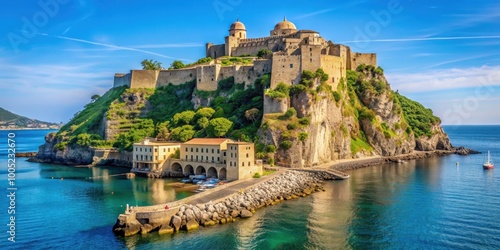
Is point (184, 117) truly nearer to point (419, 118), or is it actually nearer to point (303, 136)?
point (303, 136)

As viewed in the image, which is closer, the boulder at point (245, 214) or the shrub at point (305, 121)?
the boulder at point (245, 214)

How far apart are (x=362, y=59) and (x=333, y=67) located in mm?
14892

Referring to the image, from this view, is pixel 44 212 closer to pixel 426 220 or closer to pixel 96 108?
pixel 426 220

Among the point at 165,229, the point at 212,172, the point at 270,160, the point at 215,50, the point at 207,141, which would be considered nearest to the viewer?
the point at 165,229

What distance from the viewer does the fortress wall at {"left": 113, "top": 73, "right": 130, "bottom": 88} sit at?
8896cm

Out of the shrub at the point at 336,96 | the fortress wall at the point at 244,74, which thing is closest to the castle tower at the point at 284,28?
the fortress wall at the point at 244,74

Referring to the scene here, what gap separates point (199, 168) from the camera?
57.4 m

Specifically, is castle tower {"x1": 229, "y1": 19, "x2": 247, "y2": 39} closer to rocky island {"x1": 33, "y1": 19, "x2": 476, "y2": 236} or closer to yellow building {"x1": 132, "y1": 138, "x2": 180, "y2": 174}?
rocky island {"x1": 33, "y1": 19, "x2": 476, "y2": 236}

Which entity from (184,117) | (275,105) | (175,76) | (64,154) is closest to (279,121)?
(275,105)

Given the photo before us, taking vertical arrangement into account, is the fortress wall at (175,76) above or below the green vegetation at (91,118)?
above

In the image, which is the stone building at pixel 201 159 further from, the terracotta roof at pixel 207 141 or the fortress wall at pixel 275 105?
the fortress wall at pixel 275 105

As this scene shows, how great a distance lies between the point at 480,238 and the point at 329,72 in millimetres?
42923

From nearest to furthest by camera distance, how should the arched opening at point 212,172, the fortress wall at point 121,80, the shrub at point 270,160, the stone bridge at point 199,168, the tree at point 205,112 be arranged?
the stone bridge at point 199,168, the arched opening at point 212,172, the shrub at point 270,160, the tree at point 205,112, the fortress wall at point 121,80

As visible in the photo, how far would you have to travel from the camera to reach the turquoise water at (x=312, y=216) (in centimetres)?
3102
